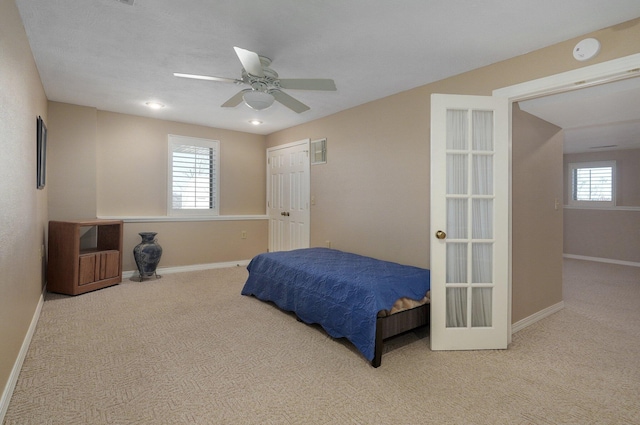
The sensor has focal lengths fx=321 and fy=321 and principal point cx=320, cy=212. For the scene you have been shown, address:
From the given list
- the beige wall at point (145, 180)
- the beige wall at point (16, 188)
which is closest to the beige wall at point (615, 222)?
the beige wall at point (145, 180)

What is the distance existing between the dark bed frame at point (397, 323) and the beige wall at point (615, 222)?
6.17 metres

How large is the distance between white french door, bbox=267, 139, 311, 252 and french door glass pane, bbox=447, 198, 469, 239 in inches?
112

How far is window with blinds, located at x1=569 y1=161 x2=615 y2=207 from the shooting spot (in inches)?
264

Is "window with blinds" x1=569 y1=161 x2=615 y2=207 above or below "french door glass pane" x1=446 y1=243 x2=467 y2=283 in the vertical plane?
above

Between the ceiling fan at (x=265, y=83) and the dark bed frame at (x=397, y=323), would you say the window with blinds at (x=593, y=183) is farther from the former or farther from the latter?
the ceiling fan at (x=265, y=83)

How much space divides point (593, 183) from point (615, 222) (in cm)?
95

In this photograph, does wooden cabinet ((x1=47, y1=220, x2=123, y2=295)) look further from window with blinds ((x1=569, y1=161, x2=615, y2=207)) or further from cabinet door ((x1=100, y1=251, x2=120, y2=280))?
window with blinds ((x1=569, y1=161, x2=615, y2=207))

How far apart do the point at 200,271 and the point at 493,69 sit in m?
4.86

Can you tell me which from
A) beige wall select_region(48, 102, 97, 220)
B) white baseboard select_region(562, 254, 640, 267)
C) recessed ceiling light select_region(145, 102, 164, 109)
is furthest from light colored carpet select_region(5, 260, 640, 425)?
white baseboard select_region(562, 254, 640, 267)

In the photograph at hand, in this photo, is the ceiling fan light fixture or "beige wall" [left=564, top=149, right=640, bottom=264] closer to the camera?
the ceiling fan light fixture

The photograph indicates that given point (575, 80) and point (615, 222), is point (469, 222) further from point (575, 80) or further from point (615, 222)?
point (615, 222)

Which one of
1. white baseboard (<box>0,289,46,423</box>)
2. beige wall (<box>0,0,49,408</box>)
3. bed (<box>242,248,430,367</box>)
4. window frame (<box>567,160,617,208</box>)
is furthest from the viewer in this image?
window frame (<box>567,160,617,208</box>)

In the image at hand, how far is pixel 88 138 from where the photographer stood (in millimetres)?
4449

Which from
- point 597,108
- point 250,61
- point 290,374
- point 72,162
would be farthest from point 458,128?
point 72,162
